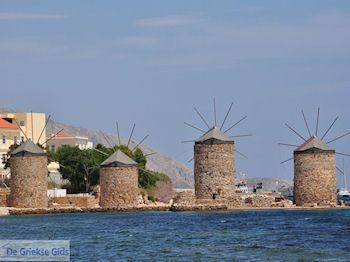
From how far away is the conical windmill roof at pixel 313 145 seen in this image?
6931 centimetres

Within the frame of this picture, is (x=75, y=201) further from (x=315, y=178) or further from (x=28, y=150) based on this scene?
(x=315, y=178)

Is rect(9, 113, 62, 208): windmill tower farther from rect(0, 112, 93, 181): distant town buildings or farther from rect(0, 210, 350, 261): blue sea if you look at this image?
rect(0, 112, 93, 181): distant town buildings

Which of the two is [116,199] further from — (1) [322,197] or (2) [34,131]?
(2) [34,131]

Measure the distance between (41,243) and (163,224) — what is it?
1454 cm

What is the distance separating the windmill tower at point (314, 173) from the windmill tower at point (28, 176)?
14711 mm

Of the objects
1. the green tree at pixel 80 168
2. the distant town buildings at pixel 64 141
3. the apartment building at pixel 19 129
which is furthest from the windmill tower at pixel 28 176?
the distant town buildings at pixel 64 141

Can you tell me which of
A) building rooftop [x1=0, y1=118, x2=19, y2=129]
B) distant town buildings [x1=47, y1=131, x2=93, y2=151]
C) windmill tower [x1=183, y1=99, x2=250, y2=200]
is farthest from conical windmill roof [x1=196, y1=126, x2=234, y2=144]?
distant town buildings [x1=47, y1=131, x2=93, y2=151]

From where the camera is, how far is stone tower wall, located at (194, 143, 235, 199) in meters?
68.1

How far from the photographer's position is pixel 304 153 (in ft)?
227

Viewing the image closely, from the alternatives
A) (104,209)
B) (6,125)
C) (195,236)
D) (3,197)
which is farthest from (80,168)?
(195,236)

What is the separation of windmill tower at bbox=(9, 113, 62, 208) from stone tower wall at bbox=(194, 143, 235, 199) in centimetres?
877

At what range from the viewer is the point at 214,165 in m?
68.1

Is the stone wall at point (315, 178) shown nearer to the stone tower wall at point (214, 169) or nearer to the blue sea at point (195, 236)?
the stone tower wall at point (214, 169)

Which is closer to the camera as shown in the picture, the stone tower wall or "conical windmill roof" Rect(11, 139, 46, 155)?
"conical windmill roof" Rect(11, 139, 46, 155)
